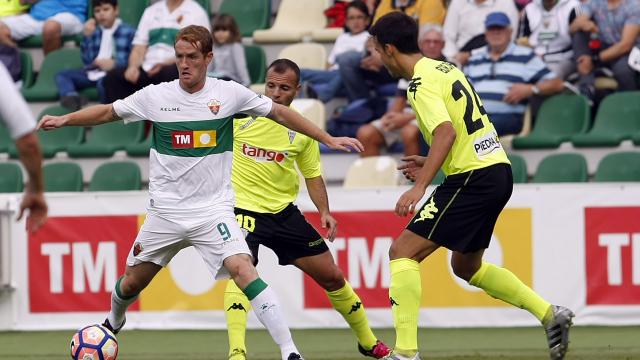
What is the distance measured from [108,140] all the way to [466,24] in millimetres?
4378

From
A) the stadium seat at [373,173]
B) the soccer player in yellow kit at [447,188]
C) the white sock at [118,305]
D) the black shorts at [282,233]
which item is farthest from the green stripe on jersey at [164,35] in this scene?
the soccer player in yellow kit at [447,188]

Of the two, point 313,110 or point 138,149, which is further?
point 138,149

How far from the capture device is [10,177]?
14531mm

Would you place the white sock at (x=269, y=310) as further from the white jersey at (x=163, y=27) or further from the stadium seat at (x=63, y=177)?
the white jersey at (x=163, y=27)

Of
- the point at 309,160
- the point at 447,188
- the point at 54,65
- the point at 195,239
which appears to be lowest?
the point at 54,65

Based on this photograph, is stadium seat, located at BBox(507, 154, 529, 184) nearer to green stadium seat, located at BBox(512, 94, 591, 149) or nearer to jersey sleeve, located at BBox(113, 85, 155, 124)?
green stadium seat, located at BBox(512, 94, 591, 149)

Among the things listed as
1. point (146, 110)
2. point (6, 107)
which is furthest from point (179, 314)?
point (6, 107)

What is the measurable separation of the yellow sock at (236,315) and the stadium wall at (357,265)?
10.4ft

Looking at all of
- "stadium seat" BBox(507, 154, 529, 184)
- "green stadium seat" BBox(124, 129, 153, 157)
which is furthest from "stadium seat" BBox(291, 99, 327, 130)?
"stadium seat" BBox(507, 154, 529, 184)

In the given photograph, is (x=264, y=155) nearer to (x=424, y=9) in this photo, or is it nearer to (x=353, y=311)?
(x=353, y=311)

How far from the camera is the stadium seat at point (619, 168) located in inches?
504

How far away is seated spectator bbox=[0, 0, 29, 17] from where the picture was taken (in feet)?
53.7

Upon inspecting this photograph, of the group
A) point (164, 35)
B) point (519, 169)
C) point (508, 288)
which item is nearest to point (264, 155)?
point (508, 288)

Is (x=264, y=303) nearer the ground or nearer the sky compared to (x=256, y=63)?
nearer the sky
